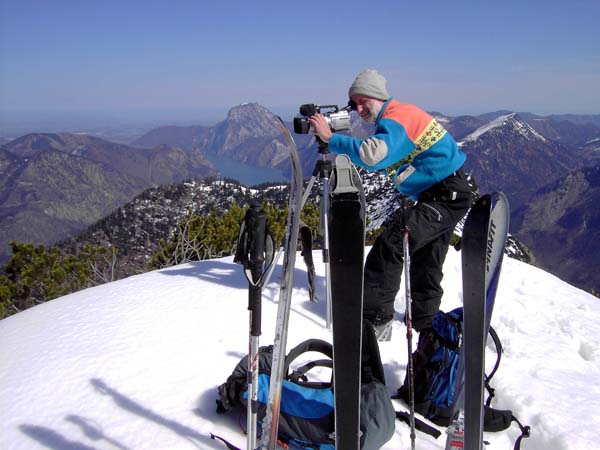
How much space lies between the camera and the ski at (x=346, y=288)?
1870mm

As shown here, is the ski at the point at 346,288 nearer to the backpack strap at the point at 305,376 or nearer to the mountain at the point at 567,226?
the backpack strap at the point at 305,376

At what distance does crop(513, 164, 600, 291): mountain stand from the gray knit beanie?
12819 cm

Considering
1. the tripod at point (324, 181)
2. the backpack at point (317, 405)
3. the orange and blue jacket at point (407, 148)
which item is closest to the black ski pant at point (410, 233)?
the orange and blue jacket at point (407, 148)

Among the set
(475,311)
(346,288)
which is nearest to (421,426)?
(475,311)

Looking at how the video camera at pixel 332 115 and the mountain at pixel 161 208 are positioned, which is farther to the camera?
the mountain at pixel 161 208

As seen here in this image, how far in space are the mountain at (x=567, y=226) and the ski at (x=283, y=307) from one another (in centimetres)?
12941

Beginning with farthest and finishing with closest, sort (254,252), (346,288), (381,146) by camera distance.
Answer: (381,146) → (346,288) → (254,252)

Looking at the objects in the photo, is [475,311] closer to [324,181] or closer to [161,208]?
[324,181]

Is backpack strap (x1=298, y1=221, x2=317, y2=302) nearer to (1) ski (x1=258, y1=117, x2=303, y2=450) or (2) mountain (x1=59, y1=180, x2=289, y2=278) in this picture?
(1) ski (x1=258, y1=117, x2=303, y2=450)

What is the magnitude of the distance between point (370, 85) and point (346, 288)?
199 cm

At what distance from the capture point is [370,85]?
10.8ft

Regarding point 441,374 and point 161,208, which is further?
point 161,208

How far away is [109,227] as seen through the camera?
5278 cm

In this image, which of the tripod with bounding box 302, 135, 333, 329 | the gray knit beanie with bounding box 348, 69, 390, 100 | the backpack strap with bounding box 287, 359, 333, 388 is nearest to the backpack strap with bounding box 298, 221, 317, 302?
the tripod with bounding box 302, 135, 333, 329
